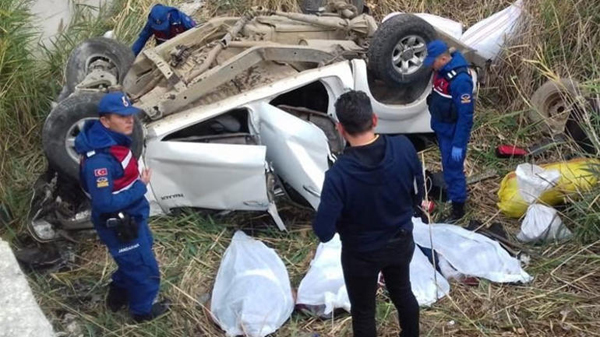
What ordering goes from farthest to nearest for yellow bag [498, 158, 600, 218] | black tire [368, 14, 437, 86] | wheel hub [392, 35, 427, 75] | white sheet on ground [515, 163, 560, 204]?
1. wheel hub [392, 35, 427, 75]
2. black tire [368, 14, 437, 86]
3. white sheet on ground [515, 163, 560, 204]
4. yellow bag [498, 158, 600, 218]

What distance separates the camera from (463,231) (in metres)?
5.64

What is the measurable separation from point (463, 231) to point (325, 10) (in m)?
2.60

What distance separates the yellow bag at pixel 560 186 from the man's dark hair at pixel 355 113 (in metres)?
2.59

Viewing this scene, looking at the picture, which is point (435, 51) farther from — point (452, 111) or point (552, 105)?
point (552, 105)

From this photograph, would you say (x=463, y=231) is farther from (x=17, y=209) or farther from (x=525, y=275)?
(x=17, y=209)

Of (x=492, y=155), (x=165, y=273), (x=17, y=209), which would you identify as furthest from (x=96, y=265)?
(x=492, y=155)

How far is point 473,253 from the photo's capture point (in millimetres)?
5387

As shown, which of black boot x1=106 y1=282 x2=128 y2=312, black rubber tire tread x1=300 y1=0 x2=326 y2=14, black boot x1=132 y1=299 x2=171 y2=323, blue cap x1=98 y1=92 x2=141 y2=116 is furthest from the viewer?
black rubber tire tread x1=300 y1=0 x2=326 y2=14

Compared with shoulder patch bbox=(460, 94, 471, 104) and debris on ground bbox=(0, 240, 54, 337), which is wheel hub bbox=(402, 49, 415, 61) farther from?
debris on ground bbox=(0, 240, 54, 337)

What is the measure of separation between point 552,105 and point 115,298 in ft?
13.6

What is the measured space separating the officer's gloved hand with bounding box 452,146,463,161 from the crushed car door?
941 millimetres

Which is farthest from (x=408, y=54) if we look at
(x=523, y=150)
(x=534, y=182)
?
(x=534, y=182)

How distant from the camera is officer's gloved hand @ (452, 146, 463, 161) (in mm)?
5902

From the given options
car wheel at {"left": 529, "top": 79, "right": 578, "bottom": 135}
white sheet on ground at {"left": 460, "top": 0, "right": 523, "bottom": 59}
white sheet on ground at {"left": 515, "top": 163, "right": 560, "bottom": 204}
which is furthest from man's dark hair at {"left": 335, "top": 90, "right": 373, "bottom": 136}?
white sheet on ground at {"left": 460, "top": 0, "right": 523, "bottom": 59}
